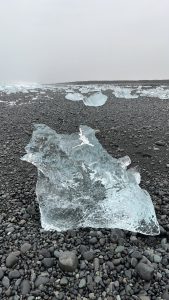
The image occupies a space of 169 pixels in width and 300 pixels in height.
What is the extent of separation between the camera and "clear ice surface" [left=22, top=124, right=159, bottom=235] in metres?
4.75

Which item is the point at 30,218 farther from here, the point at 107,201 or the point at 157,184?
the point at 157,184

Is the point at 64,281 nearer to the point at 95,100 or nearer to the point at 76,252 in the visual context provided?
the point at 76,252

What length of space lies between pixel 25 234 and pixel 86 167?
175 cm

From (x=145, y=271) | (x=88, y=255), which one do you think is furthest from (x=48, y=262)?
(x=145, y=271)

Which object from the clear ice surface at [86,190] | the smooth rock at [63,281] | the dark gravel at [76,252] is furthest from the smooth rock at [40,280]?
the clear ice surface at [86,190]

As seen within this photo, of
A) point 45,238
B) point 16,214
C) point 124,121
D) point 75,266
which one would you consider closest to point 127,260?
point 75,266

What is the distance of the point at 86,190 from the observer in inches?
211

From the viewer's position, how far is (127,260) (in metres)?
4.12

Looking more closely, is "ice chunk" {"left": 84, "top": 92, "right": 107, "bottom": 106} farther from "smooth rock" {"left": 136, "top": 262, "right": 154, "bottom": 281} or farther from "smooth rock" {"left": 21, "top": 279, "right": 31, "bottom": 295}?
"smooth rock" {"left": 21, "top": 279, "right": 31, "bottom": 295}

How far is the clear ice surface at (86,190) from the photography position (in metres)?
4.75

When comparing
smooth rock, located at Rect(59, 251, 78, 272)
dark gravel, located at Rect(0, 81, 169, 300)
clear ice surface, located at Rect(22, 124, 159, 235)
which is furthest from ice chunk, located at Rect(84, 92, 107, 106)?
smooth rock, located at Rect(59, 251, 78, 272)

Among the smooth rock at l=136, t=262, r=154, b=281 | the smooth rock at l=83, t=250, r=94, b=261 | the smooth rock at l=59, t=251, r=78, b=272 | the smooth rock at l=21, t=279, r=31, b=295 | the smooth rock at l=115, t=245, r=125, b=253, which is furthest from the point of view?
the smooth rock at l=115, t=245, r=125, b=253

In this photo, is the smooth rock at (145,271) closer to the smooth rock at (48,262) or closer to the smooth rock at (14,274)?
the smooth rock at (48,262)

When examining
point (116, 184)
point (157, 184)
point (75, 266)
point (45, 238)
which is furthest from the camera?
point (157, 184)
